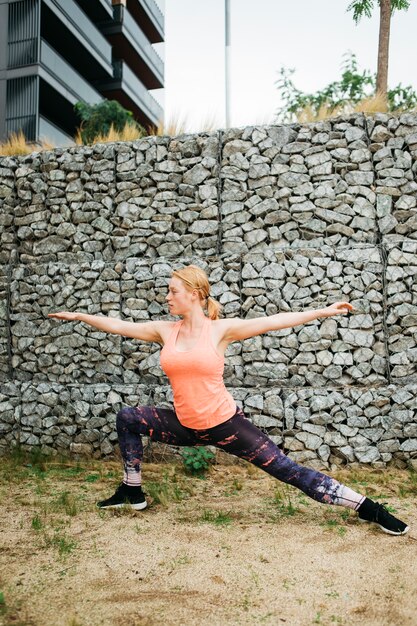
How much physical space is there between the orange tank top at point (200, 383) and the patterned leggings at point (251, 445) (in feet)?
0.30

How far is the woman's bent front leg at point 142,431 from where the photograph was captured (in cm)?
419

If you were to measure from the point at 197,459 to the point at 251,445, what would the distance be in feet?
7.35

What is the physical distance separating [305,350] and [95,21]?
22.6m

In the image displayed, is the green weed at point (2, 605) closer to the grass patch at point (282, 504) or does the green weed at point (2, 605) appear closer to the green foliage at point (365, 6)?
the grass patch at point (282, 504)

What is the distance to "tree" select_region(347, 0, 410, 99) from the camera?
374 inches

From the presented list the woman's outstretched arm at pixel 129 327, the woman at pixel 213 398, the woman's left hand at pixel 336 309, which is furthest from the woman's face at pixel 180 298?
the woman's left hand at pixel 336 309

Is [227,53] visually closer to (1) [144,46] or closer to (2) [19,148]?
(2) [19,148]

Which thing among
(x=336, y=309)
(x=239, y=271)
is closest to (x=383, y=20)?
(x=239, y=271)

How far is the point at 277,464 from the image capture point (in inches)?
156

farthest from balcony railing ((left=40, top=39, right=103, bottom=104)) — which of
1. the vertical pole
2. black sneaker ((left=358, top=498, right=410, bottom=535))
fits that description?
black sneaker ((left=358, top=498, right=410, bottom=535))

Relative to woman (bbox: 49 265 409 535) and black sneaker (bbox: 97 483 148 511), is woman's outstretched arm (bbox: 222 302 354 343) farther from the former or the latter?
black sneaker (bbox: 97 483 148 511)

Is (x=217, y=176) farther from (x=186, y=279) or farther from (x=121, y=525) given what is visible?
(x=121, y=525)

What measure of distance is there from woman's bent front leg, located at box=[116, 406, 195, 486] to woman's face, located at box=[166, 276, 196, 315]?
80cm

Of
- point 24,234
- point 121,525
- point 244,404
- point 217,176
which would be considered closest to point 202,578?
point 121,525
